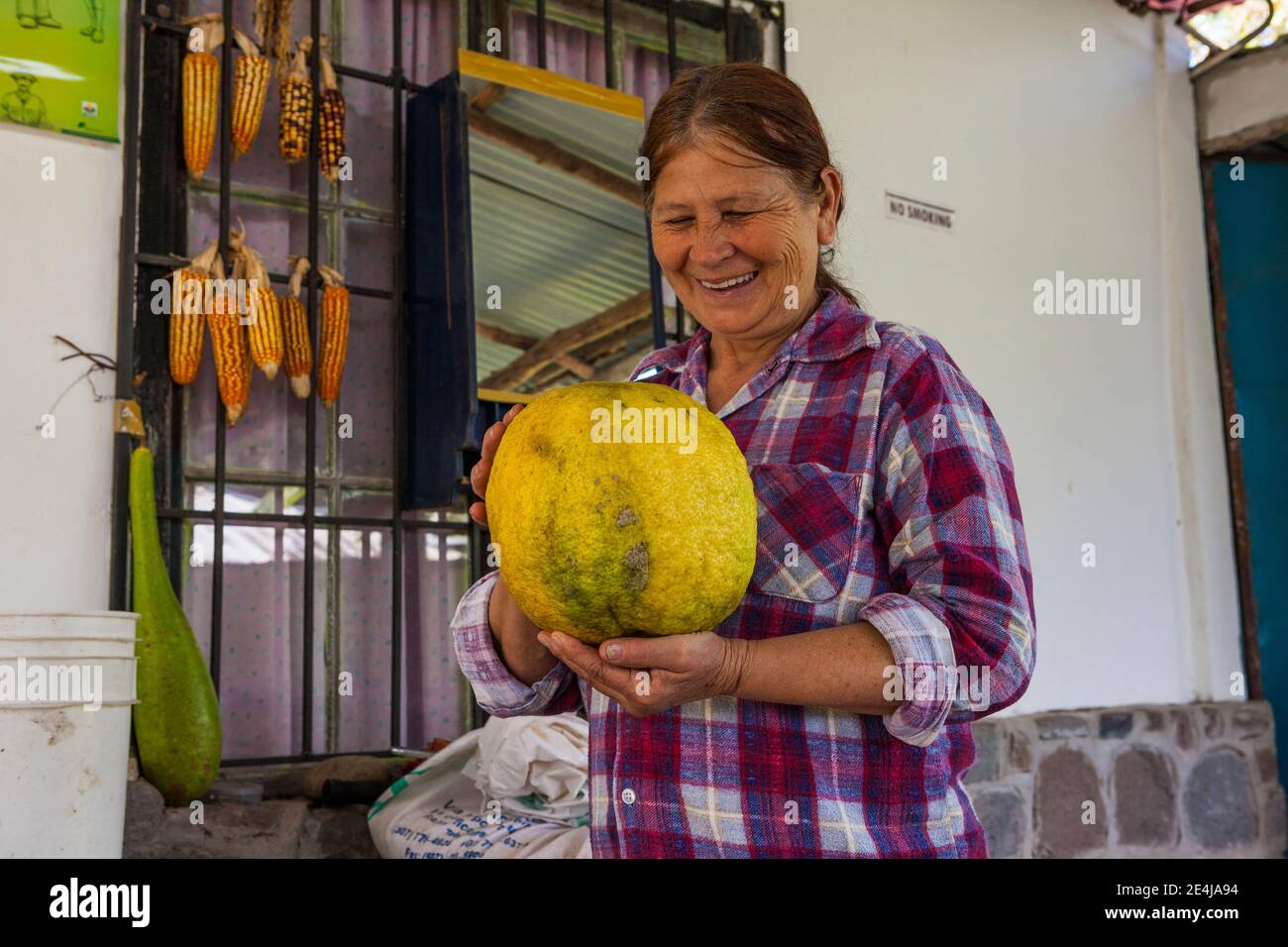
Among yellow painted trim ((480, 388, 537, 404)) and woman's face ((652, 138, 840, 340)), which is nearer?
woman's face ((652, 138, 840, 340))

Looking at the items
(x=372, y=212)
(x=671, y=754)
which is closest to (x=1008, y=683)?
(x=671, y=754)

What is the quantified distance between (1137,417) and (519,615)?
409cm

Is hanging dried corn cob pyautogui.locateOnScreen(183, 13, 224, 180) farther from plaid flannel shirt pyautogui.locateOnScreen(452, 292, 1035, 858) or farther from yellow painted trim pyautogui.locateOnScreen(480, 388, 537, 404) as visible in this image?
plaid flannel shirt pyautogui.locateOnScreen(452, 292, 1035, 858)

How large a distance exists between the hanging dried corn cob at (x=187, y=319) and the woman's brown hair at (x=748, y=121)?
1498mm

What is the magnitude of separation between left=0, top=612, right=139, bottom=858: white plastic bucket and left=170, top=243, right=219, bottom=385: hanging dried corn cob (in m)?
0.75

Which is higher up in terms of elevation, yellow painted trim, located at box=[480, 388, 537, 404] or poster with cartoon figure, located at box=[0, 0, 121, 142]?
poster with cartoon figure, located at box=[0, 0, 121, 142]

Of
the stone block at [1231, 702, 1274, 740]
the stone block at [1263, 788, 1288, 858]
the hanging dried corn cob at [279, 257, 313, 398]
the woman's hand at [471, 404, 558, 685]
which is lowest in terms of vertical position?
the stone block at [1263, 788, 1288, 858]

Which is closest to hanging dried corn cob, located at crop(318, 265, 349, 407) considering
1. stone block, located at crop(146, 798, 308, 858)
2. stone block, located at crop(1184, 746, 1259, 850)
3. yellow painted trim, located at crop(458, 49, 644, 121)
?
yellow painted trim, located at crop(458, 49, 644, 121)

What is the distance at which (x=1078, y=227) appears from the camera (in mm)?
4633

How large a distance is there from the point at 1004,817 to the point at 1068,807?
15.5 inches

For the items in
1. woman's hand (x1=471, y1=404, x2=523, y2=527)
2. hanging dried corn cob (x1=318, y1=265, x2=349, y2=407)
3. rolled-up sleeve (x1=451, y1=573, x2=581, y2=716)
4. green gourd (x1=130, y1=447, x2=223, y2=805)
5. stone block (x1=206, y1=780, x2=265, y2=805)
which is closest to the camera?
woman's hand (x1=471, y1=404, x2=523, y2=527)

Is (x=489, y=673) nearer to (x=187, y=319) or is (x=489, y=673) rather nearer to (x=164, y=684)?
(x=164, y=684)

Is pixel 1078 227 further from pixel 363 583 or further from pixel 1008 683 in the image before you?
pixel 1008 683

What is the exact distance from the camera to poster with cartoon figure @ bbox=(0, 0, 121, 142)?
2434 mm
